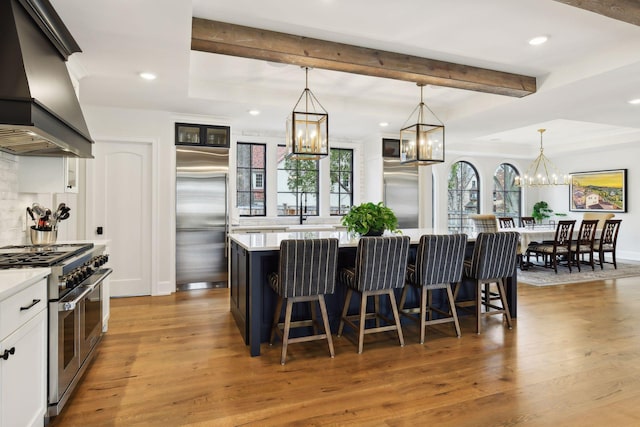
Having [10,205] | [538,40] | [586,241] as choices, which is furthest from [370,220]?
[586,241]

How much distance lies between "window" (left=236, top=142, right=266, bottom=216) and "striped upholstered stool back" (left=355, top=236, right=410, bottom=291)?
12.5ft

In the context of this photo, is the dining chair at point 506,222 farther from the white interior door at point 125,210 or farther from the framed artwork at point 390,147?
the white interior door at point 125,210

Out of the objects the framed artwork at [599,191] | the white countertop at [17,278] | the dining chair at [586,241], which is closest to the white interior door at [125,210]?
the white countertop at [17,278]

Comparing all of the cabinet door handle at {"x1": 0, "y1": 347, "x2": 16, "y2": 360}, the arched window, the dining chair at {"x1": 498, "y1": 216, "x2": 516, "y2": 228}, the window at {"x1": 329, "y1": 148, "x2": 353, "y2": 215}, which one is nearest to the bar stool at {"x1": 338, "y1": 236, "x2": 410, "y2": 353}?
the cabinet door handle at {"x1": 0, "y1": 347, "x2": 16, "y2": 360}

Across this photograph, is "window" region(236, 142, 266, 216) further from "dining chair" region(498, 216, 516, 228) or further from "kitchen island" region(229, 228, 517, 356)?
"dining chair" region(498, 216, 516, 228)

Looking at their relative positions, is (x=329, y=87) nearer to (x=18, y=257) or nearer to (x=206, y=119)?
(x=206, y=119)

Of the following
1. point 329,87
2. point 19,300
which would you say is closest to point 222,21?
→ point 329,87

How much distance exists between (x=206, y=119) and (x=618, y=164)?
8733mm

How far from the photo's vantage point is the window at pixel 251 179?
6.45 m

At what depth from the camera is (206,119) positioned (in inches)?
209

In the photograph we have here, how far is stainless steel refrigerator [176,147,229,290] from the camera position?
518cm

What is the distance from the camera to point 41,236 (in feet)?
9.87

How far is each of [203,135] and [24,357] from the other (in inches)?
156

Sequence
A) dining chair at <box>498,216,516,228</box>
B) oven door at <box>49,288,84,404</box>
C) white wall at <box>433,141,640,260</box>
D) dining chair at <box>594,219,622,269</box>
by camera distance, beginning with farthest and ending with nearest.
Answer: white wall at <box>433,141,640,260</box> < dining chair at <box>498,216,516,228</box> < dining chair at <box>594,219,622,269</box> < oven door at <box>49,288,84,404</box>
